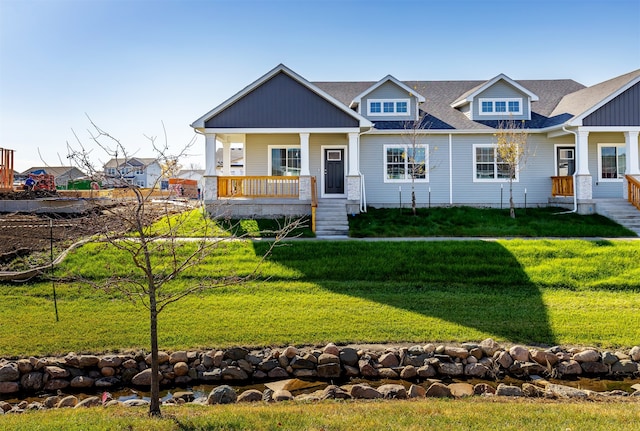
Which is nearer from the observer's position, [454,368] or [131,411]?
[131,411]

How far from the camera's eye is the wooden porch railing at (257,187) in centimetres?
1800

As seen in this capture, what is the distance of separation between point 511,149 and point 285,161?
8769 mm

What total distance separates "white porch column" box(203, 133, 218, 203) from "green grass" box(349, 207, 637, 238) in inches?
198

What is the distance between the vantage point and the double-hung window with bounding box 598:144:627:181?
20.0 m

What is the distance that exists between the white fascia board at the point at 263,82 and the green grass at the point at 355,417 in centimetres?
1294

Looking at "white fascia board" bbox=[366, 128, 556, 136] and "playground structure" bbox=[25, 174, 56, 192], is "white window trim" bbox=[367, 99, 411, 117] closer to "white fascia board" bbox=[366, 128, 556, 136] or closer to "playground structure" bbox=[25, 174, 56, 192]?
"white fascia board" bbox=[366, 128, 556, 136]

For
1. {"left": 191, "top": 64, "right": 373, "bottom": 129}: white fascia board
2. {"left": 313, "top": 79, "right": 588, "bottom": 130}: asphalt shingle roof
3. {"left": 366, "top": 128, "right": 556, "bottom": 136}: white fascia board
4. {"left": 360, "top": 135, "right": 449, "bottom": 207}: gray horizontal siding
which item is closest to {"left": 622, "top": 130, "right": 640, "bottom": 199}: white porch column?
{"left": 313, "top": 79, "right": 588, "bottom": 130}: asphalt shingle roof

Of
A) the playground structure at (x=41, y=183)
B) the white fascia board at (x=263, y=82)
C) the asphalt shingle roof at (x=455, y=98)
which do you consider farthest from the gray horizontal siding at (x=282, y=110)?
the playground structure at (x=41, y=183)

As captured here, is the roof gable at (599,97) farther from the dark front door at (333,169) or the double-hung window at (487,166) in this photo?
the dark front door at (333,169)

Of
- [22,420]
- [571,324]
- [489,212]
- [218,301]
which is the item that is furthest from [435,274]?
[22,420]

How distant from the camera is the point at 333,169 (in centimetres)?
2031

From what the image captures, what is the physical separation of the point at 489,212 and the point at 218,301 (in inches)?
475

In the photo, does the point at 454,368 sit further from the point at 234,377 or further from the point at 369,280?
the point at 369,280

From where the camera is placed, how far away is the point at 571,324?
9078 millimetres
